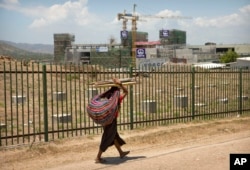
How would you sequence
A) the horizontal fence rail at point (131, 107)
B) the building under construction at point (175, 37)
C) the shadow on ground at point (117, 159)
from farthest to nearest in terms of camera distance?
the building under construction at point (175, 37) → the horizontal fence rail at point (131, 107) → the shadow on ground at point (117, 159)

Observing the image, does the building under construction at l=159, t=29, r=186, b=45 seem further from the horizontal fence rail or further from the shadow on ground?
the shadow on ground

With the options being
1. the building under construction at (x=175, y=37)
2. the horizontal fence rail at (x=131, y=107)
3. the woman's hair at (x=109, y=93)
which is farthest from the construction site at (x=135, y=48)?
the woman's hair at (x=109, y=93)

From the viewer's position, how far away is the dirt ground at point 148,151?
7.58m

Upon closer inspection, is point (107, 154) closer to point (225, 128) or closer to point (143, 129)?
point (143, 129)

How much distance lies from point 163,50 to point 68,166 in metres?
105

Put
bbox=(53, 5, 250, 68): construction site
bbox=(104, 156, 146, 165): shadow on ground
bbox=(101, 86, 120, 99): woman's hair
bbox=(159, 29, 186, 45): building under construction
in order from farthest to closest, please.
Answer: bbox=(159, 29, 186, 45): building under construction → bbox=(53, 5, 250, 68): construction site → bbox=(104, 156, 146, 165): shadow on ground → bbox=(101, 86, 120, 99): woman's hair

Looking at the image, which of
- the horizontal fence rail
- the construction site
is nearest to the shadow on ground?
the horizontal fence rail

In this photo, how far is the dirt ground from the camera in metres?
7.58

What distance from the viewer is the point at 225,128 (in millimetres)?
12445

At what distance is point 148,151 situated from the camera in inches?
357

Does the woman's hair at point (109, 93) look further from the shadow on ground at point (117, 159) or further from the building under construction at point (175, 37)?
the building under construction at point (175, 37)

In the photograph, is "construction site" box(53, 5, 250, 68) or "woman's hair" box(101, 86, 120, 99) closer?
"woman's hair" box(101, 86, 120, 99)

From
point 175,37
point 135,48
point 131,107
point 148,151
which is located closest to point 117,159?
point 148,151

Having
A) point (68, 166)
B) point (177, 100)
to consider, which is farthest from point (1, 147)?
point (177, 100)
